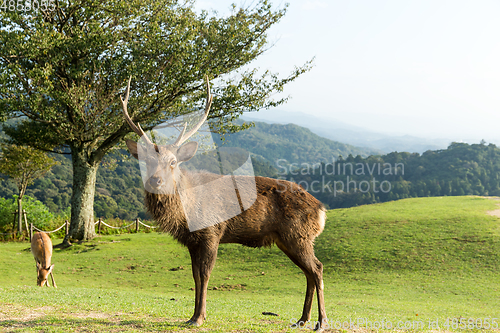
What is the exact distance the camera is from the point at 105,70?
14.5m

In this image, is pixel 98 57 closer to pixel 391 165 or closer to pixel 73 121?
pixel 73 121

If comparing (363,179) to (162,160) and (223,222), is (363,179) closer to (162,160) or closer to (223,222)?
(223,222)

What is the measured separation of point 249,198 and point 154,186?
1446 mm

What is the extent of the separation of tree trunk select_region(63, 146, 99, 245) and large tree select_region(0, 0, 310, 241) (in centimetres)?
4

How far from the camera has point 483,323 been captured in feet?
24.6

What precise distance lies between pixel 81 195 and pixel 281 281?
29.4 feet

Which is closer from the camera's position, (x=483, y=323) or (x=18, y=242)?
(x=483, y=323)

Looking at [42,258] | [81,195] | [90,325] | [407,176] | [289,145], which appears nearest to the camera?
[90,325]

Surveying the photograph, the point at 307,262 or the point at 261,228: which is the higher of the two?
the point at 261,228

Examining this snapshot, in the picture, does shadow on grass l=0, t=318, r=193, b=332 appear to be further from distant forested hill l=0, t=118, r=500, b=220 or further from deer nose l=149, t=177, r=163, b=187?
distant forested hill l=0, t=118, r=500, b=220

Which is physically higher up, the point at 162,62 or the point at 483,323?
the point at 162,62

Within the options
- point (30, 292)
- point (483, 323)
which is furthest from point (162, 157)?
point (483, 323)

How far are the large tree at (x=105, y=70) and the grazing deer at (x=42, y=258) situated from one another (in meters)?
4.50

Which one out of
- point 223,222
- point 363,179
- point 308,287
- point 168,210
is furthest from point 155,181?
point 363,179
